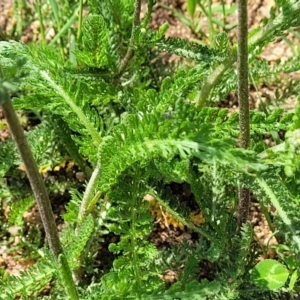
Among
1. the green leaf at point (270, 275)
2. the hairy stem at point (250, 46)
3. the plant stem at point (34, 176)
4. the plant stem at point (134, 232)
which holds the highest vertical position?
the hairy stem at point (250, 46)

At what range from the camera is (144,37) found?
1593 mm

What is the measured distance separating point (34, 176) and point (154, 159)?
0.40 metres

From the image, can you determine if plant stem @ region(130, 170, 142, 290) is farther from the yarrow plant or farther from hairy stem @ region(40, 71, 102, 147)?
hairy stem @ region(40, 71, 102, 147)

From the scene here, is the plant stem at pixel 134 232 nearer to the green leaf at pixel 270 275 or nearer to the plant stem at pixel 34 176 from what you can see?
the plant stem at pixel 34 176

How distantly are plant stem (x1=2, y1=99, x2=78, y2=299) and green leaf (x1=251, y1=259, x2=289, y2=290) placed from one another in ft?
1.44

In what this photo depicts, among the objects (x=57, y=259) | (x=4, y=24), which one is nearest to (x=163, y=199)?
(x=57, y=259)

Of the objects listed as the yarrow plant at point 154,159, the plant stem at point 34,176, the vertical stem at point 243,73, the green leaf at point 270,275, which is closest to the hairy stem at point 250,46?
the yarrow plant at point 154,159

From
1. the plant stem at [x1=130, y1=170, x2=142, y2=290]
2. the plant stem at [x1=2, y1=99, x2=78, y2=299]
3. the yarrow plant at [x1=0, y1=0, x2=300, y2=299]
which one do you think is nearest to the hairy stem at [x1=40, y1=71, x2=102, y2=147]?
the yarrow plant at [x1=0, y1=0, x2=300, y2=299]

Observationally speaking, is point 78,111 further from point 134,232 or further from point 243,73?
point 243,73

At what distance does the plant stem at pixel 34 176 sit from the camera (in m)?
1.02

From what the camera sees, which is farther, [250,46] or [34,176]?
[250,46]

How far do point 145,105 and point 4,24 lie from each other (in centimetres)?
127

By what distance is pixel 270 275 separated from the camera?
154 centimetres

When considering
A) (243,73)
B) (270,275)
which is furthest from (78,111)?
(270,275)
